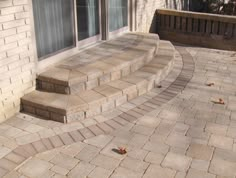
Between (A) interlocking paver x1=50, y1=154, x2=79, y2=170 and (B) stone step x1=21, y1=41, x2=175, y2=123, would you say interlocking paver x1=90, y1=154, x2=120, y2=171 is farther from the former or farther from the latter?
(B) stone step x1=21, y1=41, x2=175, y2=123

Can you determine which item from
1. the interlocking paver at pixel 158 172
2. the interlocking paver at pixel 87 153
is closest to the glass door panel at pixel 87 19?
the interlocking paver at pixel 87 153

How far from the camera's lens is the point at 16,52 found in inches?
166

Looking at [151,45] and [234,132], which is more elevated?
[151,45]

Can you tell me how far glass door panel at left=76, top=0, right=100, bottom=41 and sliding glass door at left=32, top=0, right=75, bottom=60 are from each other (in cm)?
32

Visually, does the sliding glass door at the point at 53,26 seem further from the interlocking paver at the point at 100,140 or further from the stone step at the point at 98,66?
the interlocking paver at the point at 100,140

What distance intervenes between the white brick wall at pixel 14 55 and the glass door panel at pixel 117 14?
8.53ft

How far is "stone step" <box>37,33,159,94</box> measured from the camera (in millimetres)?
4504

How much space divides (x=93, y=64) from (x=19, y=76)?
48.1 inches

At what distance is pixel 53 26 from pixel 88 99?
1.48 meters

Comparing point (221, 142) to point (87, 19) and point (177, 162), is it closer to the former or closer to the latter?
point (177, 162)

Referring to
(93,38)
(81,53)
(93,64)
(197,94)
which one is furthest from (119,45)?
(197,94)

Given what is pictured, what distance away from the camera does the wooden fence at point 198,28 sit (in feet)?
25.7

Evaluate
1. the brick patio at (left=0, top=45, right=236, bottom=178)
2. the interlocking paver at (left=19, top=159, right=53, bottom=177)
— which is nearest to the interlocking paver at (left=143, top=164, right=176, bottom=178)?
the brick patio at (left=0, top=45, right=236, bottom=178)

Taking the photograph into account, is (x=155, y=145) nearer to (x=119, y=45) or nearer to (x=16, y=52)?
(x=16, y=52)
